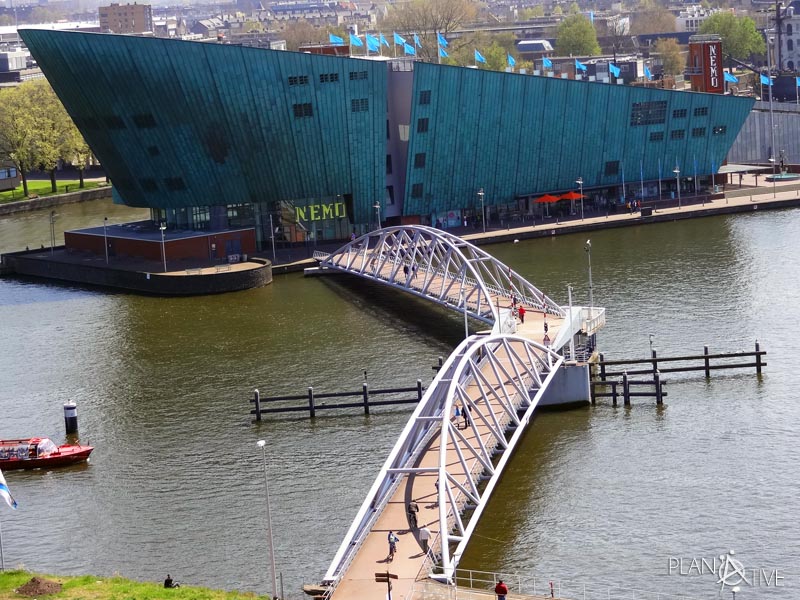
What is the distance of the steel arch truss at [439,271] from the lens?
6925 cm

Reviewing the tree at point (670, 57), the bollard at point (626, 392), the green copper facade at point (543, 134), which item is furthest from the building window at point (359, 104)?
the tree at point (670, 57)

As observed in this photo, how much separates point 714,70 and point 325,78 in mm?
38671

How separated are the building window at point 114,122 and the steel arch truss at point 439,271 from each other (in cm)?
1398

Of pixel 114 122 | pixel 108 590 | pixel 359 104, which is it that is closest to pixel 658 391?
pixel 108 590

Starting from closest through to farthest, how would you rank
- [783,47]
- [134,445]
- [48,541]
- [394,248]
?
[48,541]
[134,445]
[394,248]
[783,47]

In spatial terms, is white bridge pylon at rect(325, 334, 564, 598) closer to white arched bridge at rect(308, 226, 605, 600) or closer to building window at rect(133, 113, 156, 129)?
white arched bridge at rect(308, 226, 605, 600)

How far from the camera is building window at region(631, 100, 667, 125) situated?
4099 inches

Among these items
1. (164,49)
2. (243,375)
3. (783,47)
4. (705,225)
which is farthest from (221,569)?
(783,47)

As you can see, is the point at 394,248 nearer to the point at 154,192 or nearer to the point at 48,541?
the point at 154,192

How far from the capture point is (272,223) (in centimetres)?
9638

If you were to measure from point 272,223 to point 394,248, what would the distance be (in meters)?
15.6

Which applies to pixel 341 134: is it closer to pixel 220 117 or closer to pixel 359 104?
pixel 359 104

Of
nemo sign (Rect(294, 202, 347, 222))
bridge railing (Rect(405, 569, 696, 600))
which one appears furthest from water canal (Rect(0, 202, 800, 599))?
nemo sign (Rect(294, 202, 347, 222))

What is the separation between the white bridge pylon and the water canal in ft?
4.97
